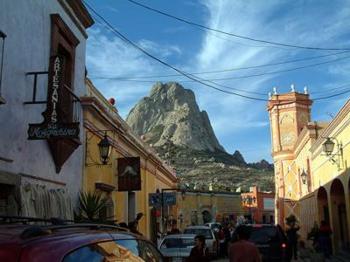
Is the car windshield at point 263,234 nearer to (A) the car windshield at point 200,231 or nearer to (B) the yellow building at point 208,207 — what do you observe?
(A) the car windshield at point 200,231

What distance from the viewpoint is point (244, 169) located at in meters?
104

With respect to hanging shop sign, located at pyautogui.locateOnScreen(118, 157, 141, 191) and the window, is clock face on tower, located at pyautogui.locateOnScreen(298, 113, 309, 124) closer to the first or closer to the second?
hanging shop sign, located at pyautogui.locateOnScreen(118, 157, 141, 191)

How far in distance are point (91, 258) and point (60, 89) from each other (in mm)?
7217

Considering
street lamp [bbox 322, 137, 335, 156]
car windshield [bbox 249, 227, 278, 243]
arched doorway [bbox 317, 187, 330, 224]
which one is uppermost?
street lamp [bbox 322, 137, 335, 156]

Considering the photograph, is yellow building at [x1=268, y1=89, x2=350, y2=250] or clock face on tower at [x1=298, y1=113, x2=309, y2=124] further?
clock face on tower at [x1=298, y1=113, x2=309, y2=124]

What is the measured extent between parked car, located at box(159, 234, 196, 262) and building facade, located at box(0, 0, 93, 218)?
567 centimetres

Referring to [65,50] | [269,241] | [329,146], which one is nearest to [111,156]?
[65,50]

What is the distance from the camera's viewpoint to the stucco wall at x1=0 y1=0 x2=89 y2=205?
9.22 metres

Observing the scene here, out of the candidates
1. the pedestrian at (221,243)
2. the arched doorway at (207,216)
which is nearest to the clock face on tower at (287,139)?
the pedestrian at (221,243)

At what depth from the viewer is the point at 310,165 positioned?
100.0 feet

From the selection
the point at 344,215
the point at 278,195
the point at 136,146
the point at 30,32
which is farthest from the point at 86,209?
the point at 278,195

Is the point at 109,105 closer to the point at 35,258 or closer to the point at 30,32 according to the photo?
the point at 30,32

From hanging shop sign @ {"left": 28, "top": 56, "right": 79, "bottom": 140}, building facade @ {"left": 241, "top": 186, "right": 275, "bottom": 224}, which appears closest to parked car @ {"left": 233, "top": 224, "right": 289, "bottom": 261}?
hanging shop sign @ {"left": 28, "top": 56, "right": 79, "bottom": 140}

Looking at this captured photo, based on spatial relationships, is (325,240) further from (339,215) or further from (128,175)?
(128,175)
